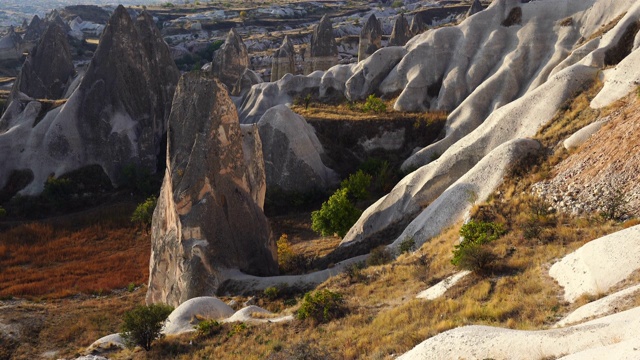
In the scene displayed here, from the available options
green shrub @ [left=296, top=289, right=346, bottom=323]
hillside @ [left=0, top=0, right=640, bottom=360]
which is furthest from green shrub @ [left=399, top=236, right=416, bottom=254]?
green shrub @ [left=296, top=289, right=346, bottom=323]

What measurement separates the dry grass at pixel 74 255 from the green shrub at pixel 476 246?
20.5 m

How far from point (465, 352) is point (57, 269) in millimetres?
31034

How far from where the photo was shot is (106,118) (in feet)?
167

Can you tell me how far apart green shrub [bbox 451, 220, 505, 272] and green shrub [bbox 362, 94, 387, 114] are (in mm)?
30651

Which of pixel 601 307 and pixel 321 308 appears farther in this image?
pixel 321 308

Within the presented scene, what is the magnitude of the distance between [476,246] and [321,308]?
494cm

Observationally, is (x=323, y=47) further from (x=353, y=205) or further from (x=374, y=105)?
(x=353, y=205)

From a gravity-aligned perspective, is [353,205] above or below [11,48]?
below

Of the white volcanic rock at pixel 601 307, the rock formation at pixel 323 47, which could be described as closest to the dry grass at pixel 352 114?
the rock formation at pixel 323 47

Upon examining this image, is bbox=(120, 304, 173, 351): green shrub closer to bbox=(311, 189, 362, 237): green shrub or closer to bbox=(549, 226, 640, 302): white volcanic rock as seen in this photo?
bbox=(549, 226, 640, 302): white volcanic rock

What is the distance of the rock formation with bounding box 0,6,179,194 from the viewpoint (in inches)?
1937

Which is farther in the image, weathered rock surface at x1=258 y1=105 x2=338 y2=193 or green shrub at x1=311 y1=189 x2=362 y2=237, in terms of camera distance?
weathered rock surface at x1=258 y1=105 x2=338 y2=193

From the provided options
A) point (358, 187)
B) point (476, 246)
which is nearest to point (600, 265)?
point (476, 246)

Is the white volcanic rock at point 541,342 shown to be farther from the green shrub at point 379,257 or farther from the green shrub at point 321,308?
the green shrub at point 379,257
